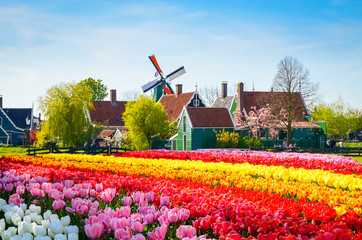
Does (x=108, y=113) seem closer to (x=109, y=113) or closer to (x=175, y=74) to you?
(x=109, y=113)

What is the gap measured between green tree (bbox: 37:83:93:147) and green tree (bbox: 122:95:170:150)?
4.68 meters

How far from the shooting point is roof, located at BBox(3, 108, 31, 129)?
66.3 metres

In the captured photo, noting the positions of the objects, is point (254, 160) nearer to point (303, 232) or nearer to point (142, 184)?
point (142, 184)

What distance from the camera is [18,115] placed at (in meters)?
67.4

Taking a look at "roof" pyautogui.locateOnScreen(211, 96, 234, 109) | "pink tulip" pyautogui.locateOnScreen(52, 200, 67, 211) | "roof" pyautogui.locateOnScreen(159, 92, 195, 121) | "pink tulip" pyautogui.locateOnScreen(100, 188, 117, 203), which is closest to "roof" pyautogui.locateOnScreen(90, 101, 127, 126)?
"roof" pyautogui.locateOnScreen(159, 92, 195, 121)

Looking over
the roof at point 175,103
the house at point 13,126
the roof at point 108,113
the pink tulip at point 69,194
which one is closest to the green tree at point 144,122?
the roof at point 175,103

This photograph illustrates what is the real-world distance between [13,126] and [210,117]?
36.7 m

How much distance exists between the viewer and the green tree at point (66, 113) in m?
37.3

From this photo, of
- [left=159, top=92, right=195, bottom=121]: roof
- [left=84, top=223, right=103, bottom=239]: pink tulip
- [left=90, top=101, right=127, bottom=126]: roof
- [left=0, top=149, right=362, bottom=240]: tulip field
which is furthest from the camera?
[left=90, top=101, right=127, bottom=126]: roof

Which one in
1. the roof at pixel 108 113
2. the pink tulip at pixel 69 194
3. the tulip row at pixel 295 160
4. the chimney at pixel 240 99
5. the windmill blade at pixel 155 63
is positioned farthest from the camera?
the windmill blade at pixel 155 63

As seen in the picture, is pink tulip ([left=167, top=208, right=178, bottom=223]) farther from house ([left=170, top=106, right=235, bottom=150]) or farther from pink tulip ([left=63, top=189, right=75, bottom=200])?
house ([left=170, top=106, right=235, bottom=150])

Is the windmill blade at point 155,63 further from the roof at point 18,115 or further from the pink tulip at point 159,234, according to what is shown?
the pink tulip at point 159,234

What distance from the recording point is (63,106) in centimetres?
3766

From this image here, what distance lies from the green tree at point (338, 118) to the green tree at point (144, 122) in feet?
122
